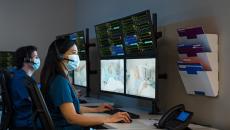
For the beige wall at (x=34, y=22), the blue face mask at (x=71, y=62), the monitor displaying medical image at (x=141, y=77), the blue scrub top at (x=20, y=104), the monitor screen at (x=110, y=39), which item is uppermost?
the beige wall at (x=34, y=22)

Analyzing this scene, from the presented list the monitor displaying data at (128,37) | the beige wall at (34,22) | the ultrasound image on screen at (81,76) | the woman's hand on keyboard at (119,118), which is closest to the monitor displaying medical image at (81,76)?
the ultrasound image on screen at (81,76)

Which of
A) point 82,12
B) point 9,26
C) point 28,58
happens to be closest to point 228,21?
point 28,58

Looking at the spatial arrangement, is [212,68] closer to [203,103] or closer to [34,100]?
[203,103]

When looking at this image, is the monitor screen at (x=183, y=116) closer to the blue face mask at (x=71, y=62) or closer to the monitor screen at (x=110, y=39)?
the blue face mask at (x=71, y=62)

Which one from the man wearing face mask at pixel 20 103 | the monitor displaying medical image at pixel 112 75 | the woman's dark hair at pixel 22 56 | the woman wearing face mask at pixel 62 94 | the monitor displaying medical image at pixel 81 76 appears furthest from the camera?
the monitor displaying medical image at pixel 81 76

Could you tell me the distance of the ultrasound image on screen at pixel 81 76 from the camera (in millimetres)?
4062

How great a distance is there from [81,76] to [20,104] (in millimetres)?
1245

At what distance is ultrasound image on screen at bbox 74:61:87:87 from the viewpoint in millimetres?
4062

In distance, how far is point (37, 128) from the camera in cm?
232

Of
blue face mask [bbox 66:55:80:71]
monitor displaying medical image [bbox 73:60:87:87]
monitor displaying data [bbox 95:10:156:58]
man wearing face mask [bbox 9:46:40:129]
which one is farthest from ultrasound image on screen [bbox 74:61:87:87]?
blue face mask [bbox 66:55:80:71]

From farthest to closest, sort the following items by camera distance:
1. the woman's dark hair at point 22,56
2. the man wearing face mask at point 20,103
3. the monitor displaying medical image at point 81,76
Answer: the monitor displaying medical image at point 81,76 → the woman's dark hair at point 22,56 → the man wearing face mask at point 20,103

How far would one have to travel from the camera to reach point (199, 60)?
2318mm

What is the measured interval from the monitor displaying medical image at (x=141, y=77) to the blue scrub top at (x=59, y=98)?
63 centimetres

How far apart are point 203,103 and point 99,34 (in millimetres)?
1625
